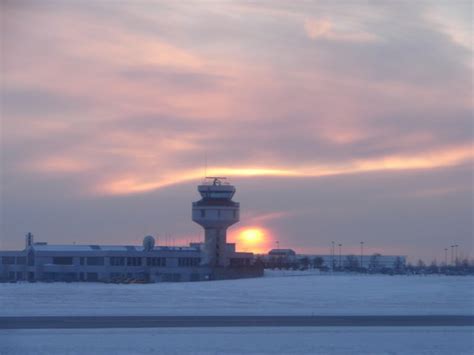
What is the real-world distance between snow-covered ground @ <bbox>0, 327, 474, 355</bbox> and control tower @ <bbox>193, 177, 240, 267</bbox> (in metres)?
84.5

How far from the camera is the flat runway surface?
103 feet

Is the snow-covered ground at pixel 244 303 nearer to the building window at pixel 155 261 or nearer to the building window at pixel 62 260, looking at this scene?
the building window at pixel 155 261

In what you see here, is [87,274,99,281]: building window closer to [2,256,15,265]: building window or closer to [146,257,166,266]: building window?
[146,257,166,266]: building window

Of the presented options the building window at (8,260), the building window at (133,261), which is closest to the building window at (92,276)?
the building window at (133,261)

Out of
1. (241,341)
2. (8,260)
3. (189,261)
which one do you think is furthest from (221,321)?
(8,260)

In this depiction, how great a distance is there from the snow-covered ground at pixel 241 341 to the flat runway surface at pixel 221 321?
168 cm

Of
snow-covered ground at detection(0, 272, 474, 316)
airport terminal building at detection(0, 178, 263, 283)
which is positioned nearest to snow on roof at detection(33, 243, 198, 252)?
airport terminal building at detection(0, 178, 263, 283)

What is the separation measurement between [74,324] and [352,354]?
12927 millimetres

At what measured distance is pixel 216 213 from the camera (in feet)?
378

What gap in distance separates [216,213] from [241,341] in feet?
291

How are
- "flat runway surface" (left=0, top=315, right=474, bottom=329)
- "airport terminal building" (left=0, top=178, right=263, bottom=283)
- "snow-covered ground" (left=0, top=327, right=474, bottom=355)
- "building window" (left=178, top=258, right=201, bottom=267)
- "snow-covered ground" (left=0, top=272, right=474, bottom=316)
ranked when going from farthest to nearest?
"building window" (left=178, top=258, right=201, bottom=267)
"airport terminal building" (left=0, top=178, right=263, bottom=283)
"snow-covered ground" (left=0, top=272, right=474, bottom=316)
"flat runway surface" (left=0, top=315, right=474, bottom=329)
"snow-covered ground" (left=0, top=327, right=474, bottom=355)

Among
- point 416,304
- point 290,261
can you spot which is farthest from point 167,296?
point 290,261

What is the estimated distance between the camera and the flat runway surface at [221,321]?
31516 mm

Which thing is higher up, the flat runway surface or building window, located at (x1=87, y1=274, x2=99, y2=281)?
building window, located at (x1=87, y1=274, x2=99, y2=281)
